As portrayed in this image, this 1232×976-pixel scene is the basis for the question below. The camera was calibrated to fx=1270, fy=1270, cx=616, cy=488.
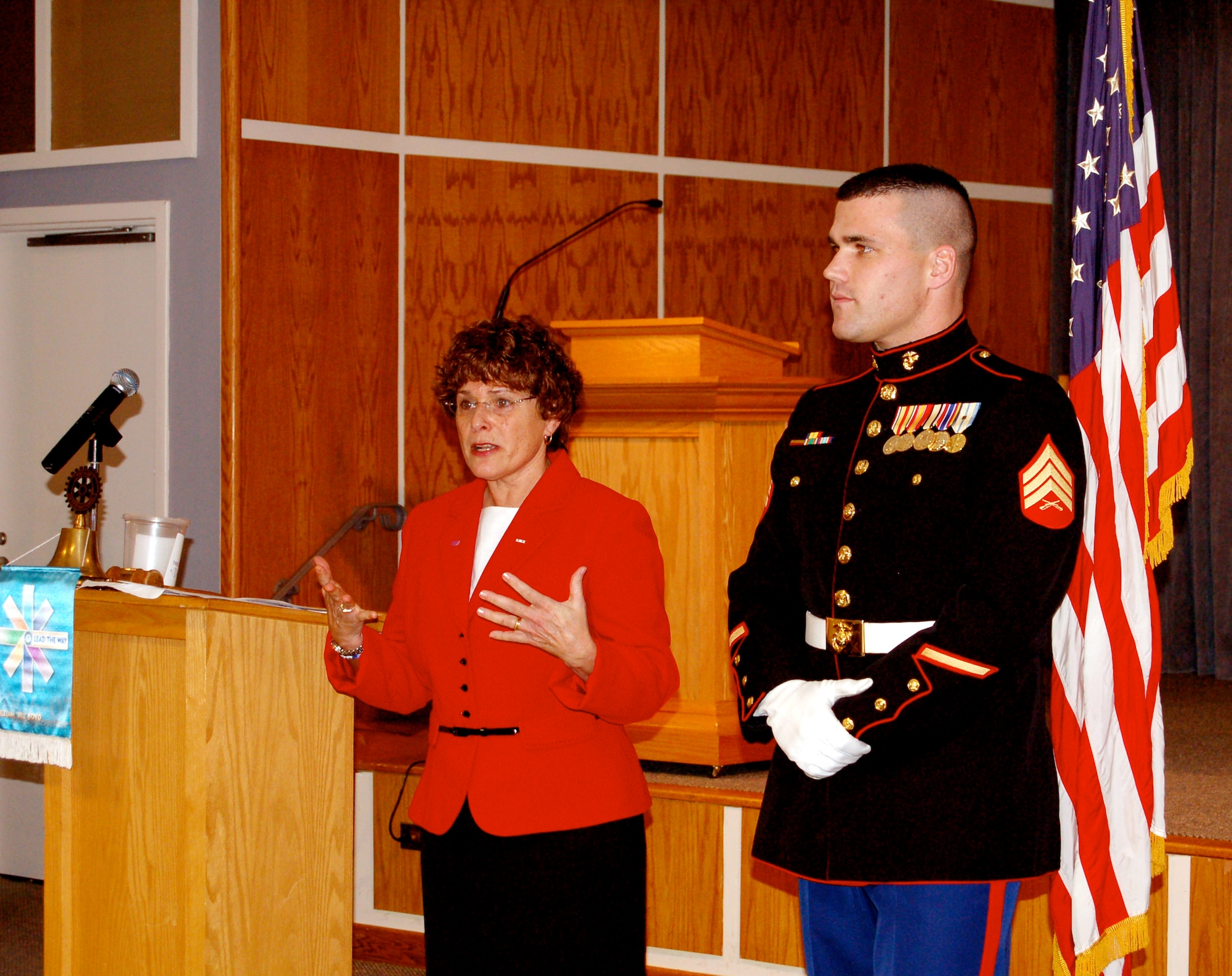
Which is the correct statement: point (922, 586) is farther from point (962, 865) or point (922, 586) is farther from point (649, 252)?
point (649, 252)

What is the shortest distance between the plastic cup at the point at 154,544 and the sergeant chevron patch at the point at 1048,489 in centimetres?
174

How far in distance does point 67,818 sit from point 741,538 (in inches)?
68.5

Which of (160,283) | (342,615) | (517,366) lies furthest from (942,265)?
(160,283)

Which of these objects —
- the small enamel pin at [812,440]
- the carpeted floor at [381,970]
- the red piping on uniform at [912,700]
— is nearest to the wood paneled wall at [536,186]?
the carpeted floor at [381,970]

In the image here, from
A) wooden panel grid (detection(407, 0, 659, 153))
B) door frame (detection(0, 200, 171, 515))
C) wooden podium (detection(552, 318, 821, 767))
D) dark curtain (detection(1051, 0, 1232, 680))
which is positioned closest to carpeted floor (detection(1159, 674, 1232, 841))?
dark curtain (detection(1051, 0, 1232, 680))

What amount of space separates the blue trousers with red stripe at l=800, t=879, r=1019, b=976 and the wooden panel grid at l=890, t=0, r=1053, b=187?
4.24m

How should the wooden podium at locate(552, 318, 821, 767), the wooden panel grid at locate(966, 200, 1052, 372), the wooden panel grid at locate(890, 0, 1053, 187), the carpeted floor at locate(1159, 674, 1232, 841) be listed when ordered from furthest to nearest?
the wooden panel grid at locate(966, 200, 1052, 372)
the wooden panel grid at locate(890, 0, 1053, 187)
the wooden podium at locate(552, 318, 821, 767)
the carpeted floor at locate(1159, 674, 1232, 841)

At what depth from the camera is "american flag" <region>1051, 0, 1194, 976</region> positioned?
7.32 feet

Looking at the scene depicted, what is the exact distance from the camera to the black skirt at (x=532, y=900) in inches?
79.7

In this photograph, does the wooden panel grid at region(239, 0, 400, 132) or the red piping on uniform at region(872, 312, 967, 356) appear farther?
the wooden panel grid at region(239, 0, 400, 132)

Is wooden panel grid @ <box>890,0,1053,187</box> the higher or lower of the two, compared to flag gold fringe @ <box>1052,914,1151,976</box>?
higher

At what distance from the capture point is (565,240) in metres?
4.83

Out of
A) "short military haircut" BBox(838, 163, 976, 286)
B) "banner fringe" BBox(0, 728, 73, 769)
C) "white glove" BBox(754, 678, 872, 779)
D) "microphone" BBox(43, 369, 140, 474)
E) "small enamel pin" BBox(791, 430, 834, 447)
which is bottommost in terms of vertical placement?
"banner fringe" BBox(0, 728, 73, 769)

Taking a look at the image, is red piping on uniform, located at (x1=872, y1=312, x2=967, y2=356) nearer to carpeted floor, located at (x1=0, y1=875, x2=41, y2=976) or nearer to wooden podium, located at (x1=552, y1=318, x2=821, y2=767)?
wooden podium, located at (x1=552, y1=318, x2=821, y2=767)
